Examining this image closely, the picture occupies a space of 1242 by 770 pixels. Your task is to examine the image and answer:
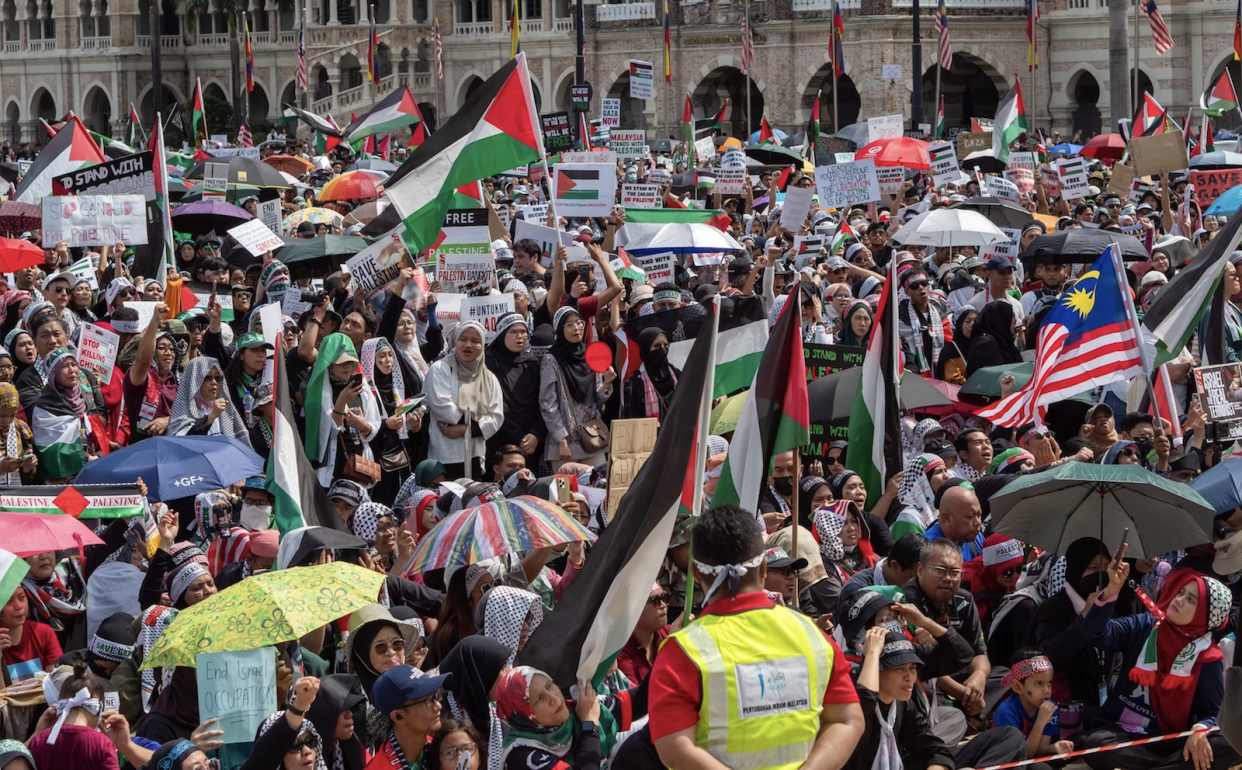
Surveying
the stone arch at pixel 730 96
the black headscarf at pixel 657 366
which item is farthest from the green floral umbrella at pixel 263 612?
the stone arch at pixel 730 96

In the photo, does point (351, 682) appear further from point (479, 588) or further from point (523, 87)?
point (523, 87)

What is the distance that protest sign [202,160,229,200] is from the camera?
1961cm

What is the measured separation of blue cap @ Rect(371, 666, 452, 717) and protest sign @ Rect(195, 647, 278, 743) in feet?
1.09

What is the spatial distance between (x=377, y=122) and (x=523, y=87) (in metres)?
10.0

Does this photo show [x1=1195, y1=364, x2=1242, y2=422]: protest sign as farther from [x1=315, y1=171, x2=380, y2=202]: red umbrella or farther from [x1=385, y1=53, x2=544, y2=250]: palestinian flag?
[x1=315, y1=171, x2=380, y2=202]: red umbrella

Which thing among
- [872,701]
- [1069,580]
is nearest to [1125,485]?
[1069,580]

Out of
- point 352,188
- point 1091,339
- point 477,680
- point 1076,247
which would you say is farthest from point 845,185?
point 477,680

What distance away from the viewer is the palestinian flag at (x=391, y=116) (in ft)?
69.9

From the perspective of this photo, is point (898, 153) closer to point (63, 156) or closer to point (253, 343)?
point (63, 156)

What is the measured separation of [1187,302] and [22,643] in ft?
19.3

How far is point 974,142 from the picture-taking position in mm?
24781

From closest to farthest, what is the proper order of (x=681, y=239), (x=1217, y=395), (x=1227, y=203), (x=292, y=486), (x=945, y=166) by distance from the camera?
1. (x=292, y=486)
2. (x=1217, y=395)
3. (x=681, y=239)
4. (x=1227, y=203)
5. (x=945, y=166)

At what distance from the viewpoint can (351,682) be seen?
5984 mm

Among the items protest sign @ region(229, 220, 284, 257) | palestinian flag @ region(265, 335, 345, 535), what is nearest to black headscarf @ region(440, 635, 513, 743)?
palestinian flag @ region(265, 335, 345, 535)
